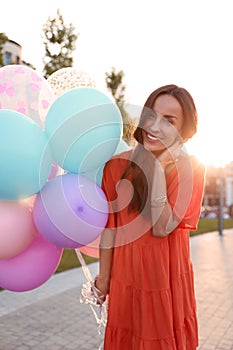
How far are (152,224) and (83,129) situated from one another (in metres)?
0.51

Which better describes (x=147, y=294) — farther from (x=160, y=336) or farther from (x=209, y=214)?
(x=209, y=214)

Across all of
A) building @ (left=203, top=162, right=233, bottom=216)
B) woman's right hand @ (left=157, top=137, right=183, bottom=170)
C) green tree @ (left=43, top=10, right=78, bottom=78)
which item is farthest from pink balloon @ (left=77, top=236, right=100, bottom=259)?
building @ (left=203, top=162, right=233, bottom=216)

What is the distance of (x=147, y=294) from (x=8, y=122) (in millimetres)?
958

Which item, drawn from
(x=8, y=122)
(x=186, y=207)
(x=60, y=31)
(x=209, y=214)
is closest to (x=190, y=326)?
(x=186, y=207)

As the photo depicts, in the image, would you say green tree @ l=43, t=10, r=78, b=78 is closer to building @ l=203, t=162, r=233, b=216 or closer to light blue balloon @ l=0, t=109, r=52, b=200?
light blue balloon @ l=0, t=109, r=52, b=200

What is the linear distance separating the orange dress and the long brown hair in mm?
46

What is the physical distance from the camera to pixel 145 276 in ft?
7.24

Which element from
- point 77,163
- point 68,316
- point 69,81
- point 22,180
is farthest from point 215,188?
point 22,180

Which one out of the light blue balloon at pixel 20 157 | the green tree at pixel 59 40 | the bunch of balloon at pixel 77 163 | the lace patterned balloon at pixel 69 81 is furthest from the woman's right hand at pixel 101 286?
the green tree at pixel 59 40

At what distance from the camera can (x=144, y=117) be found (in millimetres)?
2225

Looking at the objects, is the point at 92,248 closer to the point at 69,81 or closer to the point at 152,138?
the point at 152,138

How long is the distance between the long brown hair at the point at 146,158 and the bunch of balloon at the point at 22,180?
0.40 meters

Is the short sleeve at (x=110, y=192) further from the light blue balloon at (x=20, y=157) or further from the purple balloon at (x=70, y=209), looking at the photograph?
the light blue balloon at (x=20, y=157)

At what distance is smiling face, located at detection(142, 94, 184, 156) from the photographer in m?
2.21
